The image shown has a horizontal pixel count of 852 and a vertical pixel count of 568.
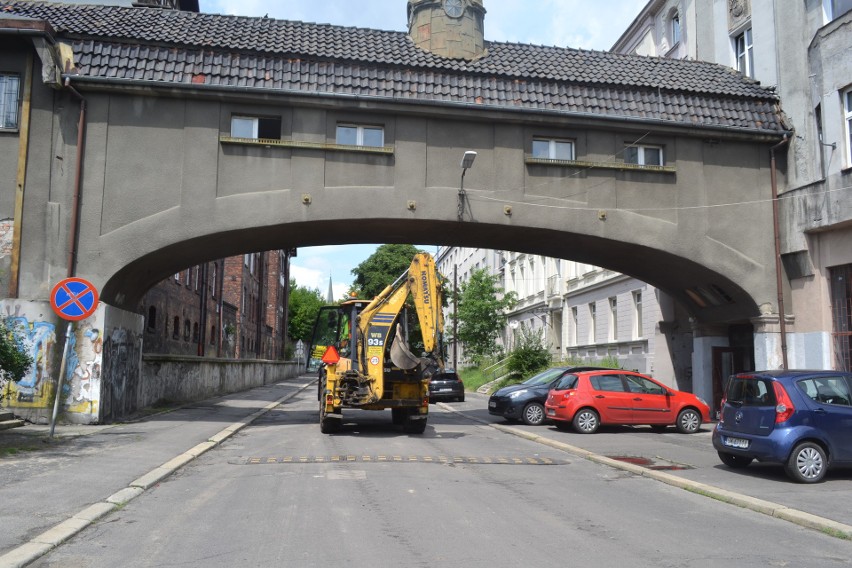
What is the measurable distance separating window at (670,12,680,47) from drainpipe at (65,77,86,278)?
23840mm

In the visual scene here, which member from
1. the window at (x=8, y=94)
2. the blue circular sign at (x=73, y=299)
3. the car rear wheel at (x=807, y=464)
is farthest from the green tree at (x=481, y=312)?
the car rear wheel at (x=807, y=464)

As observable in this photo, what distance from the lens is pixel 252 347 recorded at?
179 feet

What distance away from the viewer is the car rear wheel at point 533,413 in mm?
19328

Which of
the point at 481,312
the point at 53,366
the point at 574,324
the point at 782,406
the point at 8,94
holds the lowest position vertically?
the point at 782,406

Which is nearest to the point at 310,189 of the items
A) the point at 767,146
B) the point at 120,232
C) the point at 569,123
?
the point at 120,232

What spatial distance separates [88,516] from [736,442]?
8.47 meters

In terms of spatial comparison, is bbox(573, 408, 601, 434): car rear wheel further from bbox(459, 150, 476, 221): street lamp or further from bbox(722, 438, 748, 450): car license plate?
bbox(722, 438, 748, 450): car license plate

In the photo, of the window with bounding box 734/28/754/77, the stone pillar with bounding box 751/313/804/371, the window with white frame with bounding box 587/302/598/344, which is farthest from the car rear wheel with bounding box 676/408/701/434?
the window with white frame with bounding box 587/302/598/344

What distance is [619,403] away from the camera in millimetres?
17078

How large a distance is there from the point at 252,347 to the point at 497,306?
19.4 m

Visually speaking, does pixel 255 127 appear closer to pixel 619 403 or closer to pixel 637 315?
pixel 619 403


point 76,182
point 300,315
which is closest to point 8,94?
point 76,182

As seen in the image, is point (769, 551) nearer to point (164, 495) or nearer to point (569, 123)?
point (164, 495)

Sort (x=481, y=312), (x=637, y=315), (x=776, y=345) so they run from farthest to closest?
(x=481, y=312)
(x=637, y=315)
(x=776, y=345)
